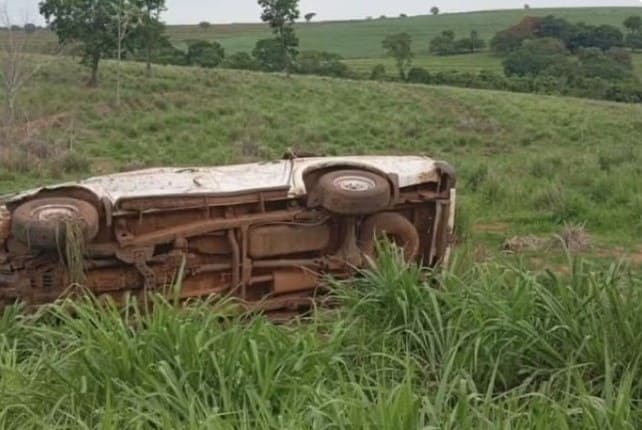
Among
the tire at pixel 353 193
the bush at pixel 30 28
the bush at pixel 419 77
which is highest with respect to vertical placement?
the bush at pixel 30 28

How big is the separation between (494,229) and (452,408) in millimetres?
8499

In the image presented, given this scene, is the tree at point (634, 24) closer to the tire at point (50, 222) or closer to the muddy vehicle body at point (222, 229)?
the muddy vehicle body at point (222, 229)

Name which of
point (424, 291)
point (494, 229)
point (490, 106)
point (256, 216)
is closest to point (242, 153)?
point (494, 229)

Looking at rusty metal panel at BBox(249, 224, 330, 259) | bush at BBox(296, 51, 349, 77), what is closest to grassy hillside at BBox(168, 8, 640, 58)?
bush at BBox(296, 51, 349, 77)

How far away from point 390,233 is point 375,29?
278 ft

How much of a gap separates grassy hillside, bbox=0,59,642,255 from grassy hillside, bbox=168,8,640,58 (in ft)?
115

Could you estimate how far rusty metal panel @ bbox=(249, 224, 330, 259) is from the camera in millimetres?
6430

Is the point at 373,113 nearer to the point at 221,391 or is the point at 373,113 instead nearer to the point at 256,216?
the point at 256,216

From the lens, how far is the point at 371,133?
92.7 ft

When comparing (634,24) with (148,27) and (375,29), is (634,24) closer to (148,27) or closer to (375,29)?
(375,29)

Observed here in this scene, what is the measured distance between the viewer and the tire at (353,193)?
629 centimetres

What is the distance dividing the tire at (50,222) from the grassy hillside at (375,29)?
212ft

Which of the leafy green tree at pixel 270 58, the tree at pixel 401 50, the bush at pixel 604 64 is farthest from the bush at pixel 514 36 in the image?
the leafy green tree at pixel 270 58

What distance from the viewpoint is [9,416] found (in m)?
3.69
